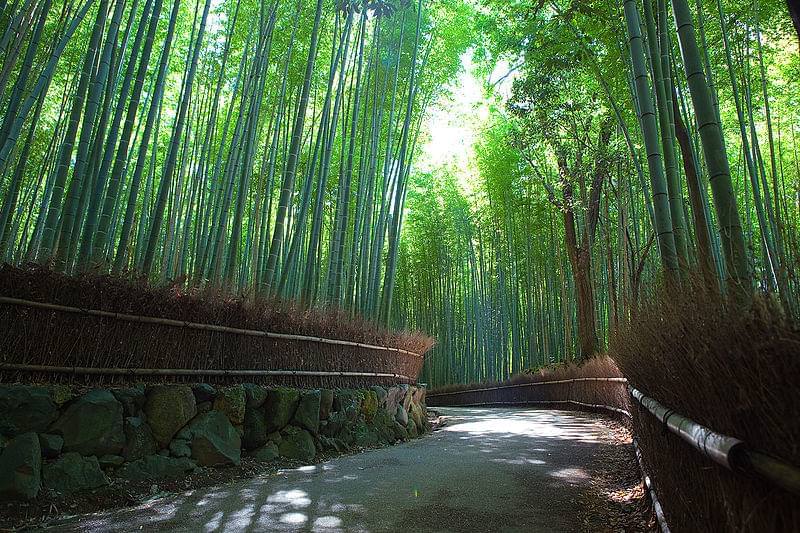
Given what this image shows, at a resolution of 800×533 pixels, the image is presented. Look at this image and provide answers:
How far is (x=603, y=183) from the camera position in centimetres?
859

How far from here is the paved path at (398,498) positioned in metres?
2.35

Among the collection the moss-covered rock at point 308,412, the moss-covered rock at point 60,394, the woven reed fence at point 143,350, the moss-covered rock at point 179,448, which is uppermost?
the woven reed fence at point 143,350

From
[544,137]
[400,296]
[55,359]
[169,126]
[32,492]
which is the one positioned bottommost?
[32,492]

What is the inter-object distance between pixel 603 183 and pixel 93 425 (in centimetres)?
793

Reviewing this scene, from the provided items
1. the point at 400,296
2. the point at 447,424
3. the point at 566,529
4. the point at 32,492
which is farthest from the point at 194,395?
the point at 400,296

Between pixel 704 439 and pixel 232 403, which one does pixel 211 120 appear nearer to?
pixel 232 403

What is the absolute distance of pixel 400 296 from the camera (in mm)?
15453

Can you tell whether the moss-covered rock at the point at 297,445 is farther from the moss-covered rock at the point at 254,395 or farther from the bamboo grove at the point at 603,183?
the bamboo grove at the point at 603,183

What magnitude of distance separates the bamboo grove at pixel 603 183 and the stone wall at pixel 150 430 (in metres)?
2.58

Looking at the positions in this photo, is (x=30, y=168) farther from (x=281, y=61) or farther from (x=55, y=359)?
(x=55, y=359)

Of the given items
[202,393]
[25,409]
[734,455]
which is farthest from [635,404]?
[25,409]

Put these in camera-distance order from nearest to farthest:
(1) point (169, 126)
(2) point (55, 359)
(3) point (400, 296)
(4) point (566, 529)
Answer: (4) point (566, 529)
(2) point (55, 359)
(1) point (169, 126)
(3) point (400, 296)

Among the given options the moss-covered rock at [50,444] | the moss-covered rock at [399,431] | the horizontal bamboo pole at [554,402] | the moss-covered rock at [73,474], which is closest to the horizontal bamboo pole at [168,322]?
the moss-covered rock at [50,444]

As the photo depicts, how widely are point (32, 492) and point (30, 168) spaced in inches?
256
